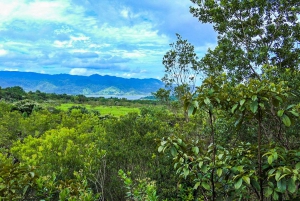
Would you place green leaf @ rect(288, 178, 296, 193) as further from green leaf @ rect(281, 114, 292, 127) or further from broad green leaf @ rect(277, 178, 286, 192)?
green leaf @ rect(281, 114, 292, 127)

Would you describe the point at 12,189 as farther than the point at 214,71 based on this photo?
No

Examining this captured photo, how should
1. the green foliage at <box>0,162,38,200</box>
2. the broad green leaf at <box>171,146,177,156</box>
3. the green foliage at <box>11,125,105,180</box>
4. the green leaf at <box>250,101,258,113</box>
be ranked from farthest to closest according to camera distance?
the green foliage at <box>11,125,105,180</box>
the green foliage at <box>0,162,38,200</box>
the broad green leaf at <box>171,146,177,156</box>
the green leaf at <box>250,101,258,113</box>

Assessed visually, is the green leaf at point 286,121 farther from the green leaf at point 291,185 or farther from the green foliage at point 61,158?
the green foliage at point 61,158

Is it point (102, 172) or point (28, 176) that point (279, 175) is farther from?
point (102, 172)

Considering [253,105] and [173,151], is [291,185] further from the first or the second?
[173,151]

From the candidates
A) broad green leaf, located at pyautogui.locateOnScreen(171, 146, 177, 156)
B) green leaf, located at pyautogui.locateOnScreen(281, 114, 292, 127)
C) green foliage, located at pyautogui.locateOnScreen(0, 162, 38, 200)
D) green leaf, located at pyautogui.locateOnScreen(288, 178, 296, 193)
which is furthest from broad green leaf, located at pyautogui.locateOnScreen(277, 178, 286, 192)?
green foliage, located at pyautogui.locateOnScreen(0, 162, 38, 200)

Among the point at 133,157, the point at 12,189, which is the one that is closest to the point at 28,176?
the point at 12,189

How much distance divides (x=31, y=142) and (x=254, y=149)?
6474 mm

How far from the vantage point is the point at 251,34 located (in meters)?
6.88

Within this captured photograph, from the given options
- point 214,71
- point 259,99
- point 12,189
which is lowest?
point 12,189

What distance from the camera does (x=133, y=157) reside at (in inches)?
244

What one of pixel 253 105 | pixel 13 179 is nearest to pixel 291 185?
pixel 253 105

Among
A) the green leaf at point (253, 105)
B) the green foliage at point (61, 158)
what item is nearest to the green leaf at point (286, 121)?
the green leaf at point (253, 105)

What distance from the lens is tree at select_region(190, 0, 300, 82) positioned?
632 cm
